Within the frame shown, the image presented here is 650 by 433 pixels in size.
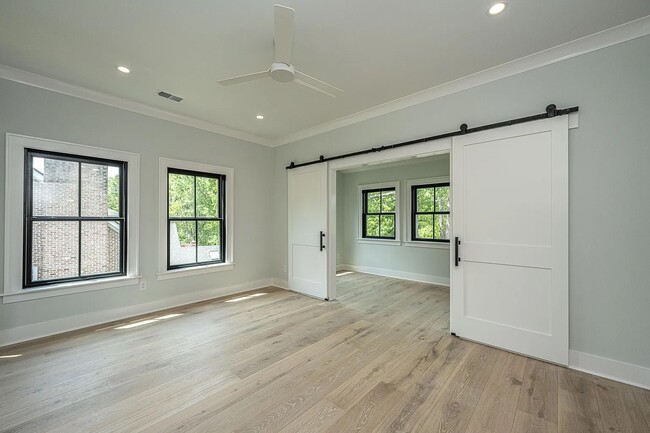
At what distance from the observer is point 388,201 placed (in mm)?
6617

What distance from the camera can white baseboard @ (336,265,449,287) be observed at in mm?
5580

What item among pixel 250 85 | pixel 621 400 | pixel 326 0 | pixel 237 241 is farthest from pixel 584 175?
pixel 237 241

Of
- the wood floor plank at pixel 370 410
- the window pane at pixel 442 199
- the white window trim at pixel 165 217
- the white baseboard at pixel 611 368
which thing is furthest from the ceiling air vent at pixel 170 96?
the white baseboard at pixel 611 368

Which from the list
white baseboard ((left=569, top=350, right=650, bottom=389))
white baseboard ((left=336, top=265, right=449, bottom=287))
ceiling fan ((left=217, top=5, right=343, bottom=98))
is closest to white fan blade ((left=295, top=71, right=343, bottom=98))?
ceiling fan ((left=217, top=5, right=343, bottom=98))

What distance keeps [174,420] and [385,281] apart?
472cm

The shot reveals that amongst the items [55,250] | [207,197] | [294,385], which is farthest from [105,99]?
[294,385]

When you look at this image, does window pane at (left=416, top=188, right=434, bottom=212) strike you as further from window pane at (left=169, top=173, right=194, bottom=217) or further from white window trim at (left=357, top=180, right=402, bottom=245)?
window pane at (left=169, top=173, right=194, bottom=217)

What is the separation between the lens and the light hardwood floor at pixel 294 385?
1.78 meters

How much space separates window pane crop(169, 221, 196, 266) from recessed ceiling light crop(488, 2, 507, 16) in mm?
4500

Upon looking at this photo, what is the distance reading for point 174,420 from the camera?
1786mm

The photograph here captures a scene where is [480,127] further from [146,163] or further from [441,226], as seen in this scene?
[146,163]

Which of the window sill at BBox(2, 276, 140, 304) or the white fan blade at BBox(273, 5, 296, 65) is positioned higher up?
the white fan blade at BBox(273, 5, 296, 65)

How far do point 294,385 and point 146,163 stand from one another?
3.55m

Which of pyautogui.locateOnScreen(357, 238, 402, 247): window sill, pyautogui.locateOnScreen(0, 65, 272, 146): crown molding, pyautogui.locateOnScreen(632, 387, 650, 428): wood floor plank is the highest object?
pyautogui.locateOnScreen(0, 65, 272, 146): crown molding
